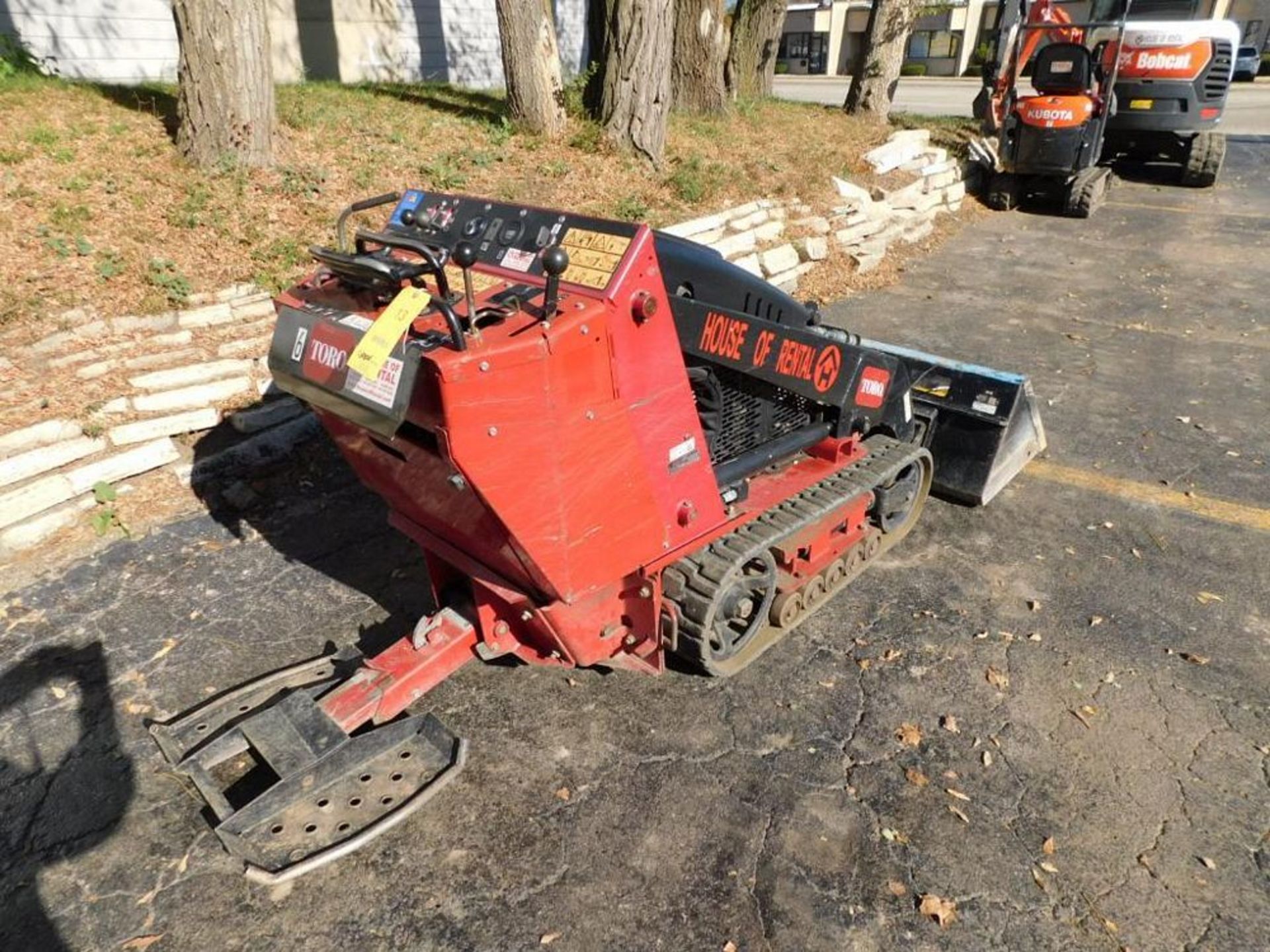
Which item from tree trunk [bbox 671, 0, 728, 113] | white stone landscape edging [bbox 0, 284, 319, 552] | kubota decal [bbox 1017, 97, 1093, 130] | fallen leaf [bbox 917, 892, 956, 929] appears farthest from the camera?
tree trunk [bbox 671, 0, 728, 113]

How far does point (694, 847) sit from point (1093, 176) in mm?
13168

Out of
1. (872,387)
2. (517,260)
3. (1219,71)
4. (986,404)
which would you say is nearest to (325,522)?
(517,260)

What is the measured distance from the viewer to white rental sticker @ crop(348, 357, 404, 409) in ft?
8.12

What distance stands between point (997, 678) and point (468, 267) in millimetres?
3091

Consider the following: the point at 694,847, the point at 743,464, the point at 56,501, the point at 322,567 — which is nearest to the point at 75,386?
the point at 56,501

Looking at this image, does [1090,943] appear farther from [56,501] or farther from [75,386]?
[75,386]

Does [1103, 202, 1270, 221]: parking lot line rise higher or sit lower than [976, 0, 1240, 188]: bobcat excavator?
lower

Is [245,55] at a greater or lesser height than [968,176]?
greater

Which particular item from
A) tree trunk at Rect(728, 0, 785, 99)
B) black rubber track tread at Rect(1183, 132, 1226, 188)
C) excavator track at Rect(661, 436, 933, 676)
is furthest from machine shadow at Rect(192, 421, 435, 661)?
black rubber track tread at Rect(1183, 132, 1226, 188)

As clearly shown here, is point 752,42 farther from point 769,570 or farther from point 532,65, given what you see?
point 769,570

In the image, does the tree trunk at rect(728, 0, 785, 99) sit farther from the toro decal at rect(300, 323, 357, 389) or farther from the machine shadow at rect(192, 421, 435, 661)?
the toro decal at rect(300, 323, 357, 389)

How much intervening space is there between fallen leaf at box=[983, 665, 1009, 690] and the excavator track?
853 mm

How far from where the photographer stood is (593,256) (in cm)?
290

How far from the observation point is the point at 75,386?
5461mm
